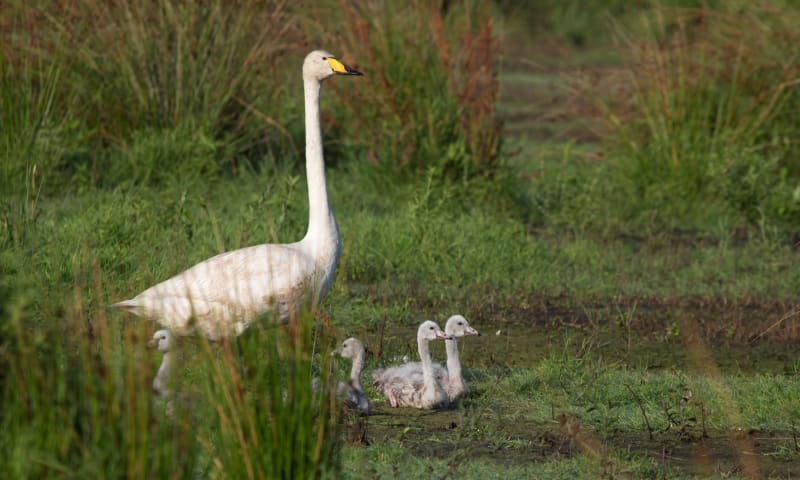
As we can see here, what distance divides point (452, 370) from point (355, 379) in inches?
Answer: 19.1

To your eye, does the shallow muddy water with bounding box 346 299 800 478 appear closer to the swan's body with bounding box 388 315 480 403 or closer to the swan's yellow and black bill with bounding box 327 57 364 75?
the swan's body with bounding box 388 315 480 403

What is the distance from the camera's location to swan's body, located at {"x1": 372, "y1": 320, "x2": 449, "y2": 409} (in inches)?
245

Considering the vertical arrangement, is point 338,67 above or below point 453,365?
above

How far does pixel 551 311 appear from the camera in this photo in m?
8.42

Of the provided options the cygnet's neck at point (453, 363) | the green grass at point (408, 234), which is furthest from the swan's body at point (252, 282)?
the cygnet's neck at point (453, 363)

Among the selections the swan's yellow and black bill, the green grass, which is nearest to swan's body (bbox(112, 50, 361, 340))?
the green grass

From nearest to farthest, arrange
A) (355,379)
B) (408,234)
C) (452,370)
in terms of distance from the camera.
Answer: (355,379)
(452,370)
(408,234)

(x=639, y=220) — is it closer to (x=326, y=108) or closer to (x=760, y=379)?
(x=326, y=108)

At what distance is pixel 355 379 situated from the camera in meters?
6.24

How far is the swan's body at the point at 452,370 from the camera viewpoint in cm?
633

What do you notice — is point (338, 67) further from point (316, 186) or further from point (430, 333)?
point (430, 333)

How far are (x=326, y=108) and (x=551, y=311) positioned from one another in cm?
436

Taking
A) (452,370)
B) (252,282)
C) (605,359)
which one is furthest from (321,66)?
(605,359)

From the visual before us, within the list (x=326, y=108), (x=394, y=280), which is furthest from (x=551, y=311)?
(x=326, y=108)
